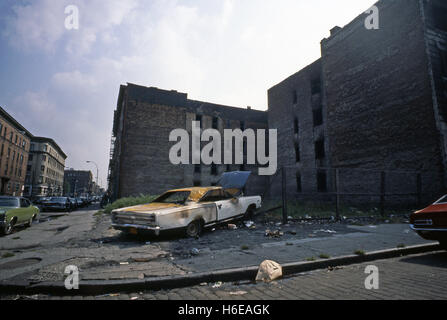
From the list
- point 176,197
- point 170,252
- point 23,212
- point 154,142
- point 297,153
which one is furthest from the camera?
point 154,142

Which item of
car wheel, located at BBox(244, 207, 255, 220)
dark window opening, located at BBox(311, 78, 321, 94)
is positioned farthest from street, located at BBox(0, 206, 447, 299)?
dark window opening, located at BBox(311, 78, 321, 94)

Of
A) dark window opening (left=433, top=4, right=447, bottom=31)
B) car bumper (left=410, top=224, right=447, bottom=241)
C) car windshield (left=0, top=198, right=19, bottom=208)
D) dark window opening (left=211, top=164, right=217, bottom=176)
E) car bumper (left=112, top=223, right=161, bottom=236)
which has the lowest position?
car bumper (left=112, top=223, right=161, bottom=236)

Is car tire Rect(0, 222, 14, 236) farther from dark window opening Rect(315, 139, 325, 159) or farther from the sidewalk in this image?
dark window opening Rect(315, 139, 325, 159)

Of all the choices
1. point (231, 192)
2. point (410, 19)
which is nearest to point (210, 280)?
point (231, 192)

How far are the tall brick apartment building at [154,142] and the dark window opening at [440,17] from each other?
22.1 m

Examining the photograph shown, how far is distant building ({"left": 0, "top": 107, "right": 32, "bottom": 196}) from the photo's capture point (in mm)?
40781

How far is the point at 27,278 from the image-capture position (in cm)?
342

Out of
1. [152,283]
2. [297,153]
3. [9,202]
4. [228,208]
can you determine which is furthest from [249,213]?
[297,153]

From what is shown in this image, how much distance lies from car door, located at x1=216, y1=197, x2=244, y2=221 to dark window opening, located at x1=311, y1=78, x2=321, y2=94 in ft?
64.8

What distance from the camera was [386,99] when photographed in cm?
1582

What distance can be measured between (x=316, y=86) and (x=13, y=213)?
25.2m

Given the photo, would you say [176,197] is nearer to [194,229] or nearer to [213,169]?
[194,229]
